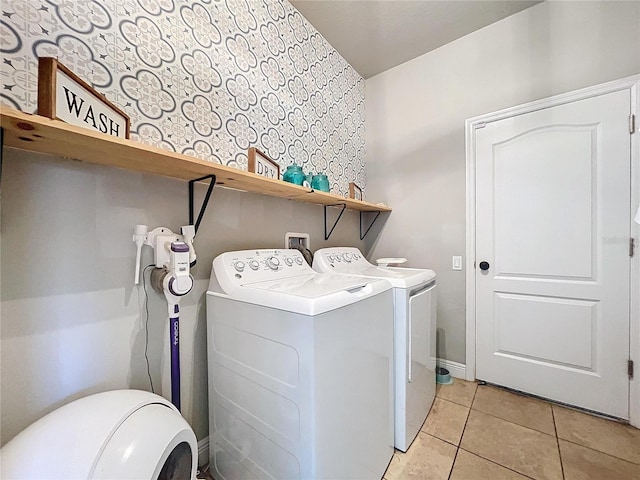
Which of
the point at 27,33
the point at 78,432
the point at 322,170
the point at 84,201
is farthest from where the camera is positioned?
the point at 322,170

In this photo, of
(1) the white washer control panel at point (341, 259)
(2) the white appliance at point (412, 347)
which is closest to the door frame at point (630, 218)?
(2) the white appliance at point (412, 347)

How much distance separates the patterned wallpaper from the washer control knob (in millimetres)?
560

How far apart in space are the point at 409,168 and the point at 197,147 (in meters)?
1.81

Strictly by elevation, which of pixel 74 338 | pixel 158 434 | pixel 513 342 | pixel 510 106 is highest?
pixel 510 106

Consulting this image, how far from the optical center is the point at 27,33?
81 cm

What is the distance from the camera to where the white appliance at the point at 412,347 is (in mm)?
1305

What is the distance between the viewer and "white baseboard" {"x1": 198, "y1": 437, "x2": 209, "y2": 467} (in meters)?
1.26

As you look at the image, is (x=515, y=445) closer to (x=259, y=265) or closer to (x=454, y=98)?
(x=259, y=265)

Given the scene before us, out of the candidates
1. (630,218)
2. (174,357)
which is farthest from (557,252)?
(174,357)

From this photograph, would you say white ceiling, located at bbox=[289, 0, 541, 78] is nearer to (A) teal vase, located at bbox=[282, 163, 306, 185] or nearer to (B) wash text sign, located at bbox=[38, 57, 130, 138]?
(A) teal vase, located at bbox=[282, 163, 306, 185]

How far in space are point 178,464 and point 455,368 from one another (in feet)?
6.76

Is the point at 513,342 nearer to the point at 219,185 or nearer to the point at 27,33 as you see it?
the point at 219,185

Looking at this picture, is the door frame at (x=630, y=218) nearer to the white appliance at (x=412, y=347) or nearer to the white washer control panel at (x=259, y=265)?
the white appliance at (x=412, y=347)

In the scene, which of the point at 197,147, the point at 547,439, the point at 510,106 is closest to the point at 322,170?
the point at 197,147
